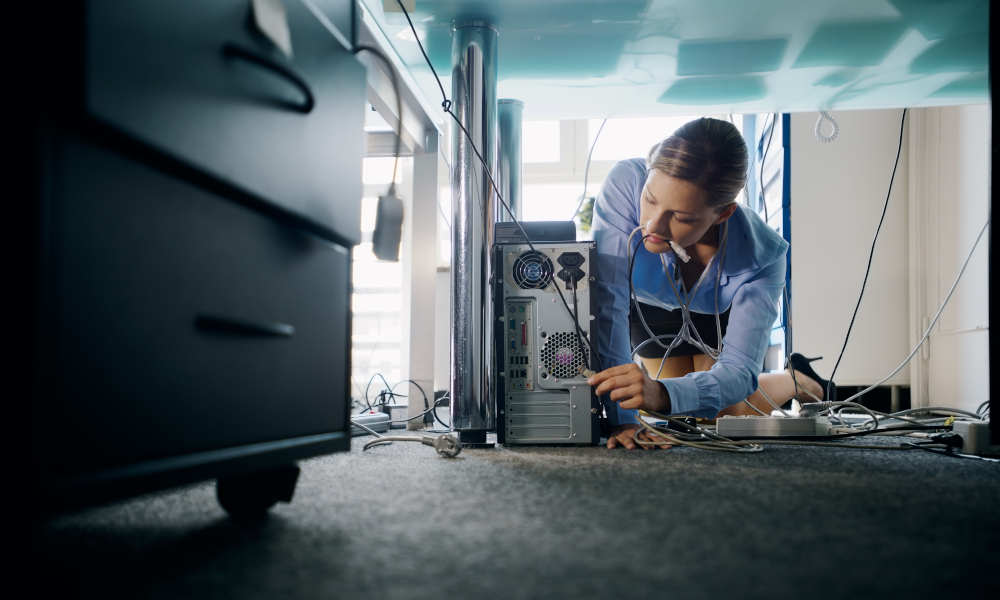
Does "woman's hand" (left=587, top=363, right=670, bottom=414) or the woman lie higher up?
the woman

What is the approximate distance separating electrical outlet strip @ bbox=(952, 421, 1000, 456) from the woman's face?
22.7 inches

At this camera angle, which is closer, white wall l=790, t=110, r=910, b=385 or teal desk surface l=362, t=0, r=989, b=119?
teal desk surface l=362, t=0, r=989, b=119

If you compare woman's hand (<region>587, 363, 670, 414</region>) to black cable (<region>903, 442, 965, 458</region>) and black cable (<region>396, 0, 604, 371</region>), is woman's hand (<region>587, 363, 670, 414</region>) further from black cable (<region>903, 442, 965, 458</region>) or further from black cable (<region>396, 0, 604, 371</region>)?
black cable (<region>903, 442, 965, 458</region>)

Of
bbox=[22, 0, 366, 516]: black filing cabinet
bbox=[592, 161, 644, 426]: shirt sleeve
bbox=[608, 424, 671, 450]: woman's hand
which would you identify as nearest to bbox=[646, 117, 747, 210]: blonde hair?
bbox=[592, 161, 644, 426]: shirt sleeve

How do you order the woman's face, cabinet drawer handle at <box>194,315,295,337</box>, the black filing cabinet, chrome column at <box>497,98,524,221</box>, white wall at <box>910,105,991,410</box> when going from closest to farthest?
the black filing cabinet
cabinet drawer handle at <box>194,315,295,337</box>
the woman's face
chrome column at <box>497,98,524,221</box>
white wall at <box>910,105,991,410</box>

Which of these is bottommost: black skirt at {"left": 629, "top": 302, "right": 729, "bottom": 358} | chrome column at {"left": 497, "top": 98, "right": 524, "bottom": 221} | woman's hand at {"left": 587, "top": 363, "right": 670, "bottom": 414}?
woman's hand at {"left": 587, "top": 363, "right": 670, "bottom": 414}

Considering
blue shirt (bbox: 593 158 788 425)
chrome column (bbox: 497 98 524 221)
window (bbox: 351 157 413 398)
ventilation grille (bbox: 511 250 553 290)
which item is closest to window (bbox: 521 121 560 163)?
window (bbox: 351 157 413 398)

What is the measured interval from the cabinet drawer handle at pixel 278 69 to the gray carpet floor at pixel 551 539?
0.36 metres

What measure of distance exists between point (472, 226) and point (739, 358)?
2.08 feet

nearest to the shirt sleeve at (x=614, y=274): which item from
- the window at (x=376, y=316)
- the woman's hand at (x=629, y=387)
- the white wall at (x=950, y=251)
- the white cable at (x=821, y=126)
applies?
the woman's hand at (x=629, y=387)

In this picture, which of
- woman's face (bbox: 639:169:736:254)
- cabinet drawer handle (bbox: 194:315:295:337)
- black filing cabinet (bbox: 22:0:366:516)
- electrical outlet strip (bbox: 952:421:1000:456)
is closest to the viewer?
black filing cabinet (bbox: 22:0:366:516)

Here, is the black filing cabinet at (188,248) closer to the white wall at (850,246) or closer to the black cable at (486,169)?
the black cable at (486,169)

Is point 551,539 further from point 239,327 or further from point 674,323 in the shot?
point 674,323

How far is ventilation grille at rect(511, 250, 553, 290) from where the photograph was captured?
1187 mm
